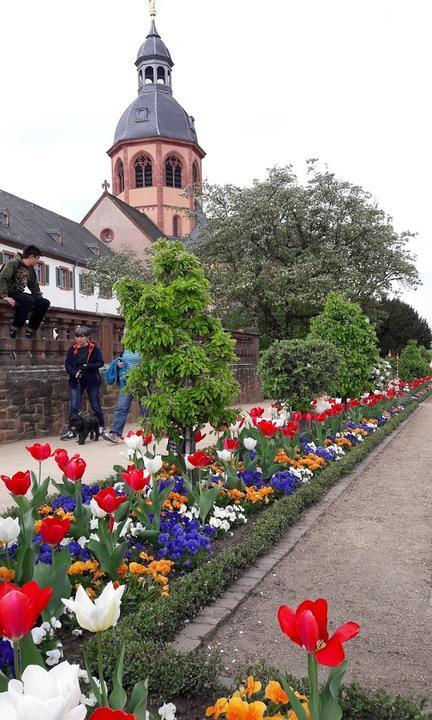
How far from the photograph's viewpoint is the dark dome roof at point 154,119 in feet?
198

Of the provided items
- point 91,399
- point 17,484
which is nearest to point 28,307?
point 91,399

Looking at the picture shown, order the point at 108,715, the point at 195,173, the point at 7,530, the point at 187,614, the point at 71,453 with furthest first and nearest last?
the point at 195,173 < the point at 71,453 < the point at 187,614 < the point at 7,530 < the point at 108,715

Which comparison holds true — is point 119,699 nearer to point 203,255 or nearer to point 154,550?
point 154,550

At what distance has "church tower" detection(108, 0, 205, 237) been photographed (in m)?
59.6

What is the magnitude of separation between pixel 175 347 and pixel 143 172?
5733 cm

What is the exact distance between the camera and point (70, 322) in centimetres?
1205

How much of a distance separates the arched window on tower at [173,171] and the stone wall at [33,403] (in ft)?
171

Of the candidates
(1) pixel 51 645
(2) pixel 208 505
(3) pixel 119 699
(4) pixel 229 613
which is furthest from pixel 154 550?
(3) pixel 119 699

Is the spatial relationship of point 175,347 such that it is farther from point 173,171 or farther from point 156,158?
point 173,171

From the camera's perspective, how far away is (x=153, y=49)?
209 ft

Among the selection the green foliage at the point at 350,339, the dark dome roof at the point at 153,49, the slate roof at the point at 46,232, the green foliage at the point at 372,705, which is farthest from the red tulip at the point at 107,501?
the dark dome roof at the point at 153,49

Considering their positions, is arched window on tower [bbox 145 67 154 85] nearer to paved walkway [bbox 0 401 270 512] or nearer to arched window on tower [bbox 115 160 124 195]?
arched window on tower [bbox 115 160 124 195]

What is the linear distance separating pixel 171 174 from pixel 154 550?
5965cm

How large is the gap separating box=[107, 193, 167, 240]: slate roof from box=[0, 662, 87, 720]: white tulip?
5275 cm
